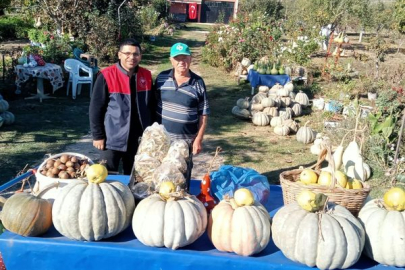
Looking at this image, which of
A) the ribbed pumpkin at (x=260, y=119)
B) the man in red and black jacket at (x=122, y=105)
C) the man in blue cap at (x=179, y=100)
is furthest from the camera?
the ribbed pumpkin at (x=260, y=119)

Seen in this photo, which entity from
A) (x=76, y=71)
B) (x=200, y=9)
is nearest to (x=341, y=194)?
(x=76, y=71)

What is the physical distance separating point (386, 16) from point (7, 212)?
83.6ft

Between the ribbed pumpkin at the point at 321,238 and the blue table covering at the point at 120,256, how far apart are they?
101 millimetres

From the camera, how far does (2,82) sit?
1077 centimetres

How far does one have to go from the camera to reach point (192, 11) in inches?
1949

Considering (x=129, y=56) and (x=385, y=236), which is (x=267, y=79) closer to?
(x=129, y=56)

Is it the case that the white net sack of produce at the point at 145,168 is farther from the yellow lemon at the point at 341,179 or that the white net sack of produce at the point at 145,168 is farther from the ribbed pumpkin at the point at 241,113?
the ribbed pumpkin at the point at 241,113

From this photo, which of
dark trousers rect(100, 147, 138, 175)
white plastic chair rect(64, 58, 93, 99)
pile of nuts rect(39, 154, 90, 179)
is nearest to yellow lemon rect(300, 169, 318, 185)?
pile of nuts rect(39, 154, 90, 179)

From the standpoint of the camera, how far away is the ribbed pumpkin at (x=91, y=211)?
2.23 metres

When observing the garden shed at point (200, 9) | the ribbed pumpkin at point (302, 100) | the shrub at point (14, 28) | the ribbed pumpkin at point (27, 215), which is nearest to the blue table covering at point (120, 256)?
the ribbed pumpkin at point (27, 215)

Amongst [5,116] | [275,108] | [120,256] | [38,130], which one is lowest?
[38,130]

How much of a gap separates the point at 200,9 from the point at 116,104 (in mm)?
48456

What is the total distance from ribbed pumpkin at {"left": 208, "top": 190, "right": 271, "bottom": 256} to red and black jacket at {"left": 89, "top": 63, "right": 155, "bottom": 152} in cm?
162

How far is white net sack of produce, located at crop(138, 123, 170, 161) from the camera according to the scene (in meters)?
2.68
